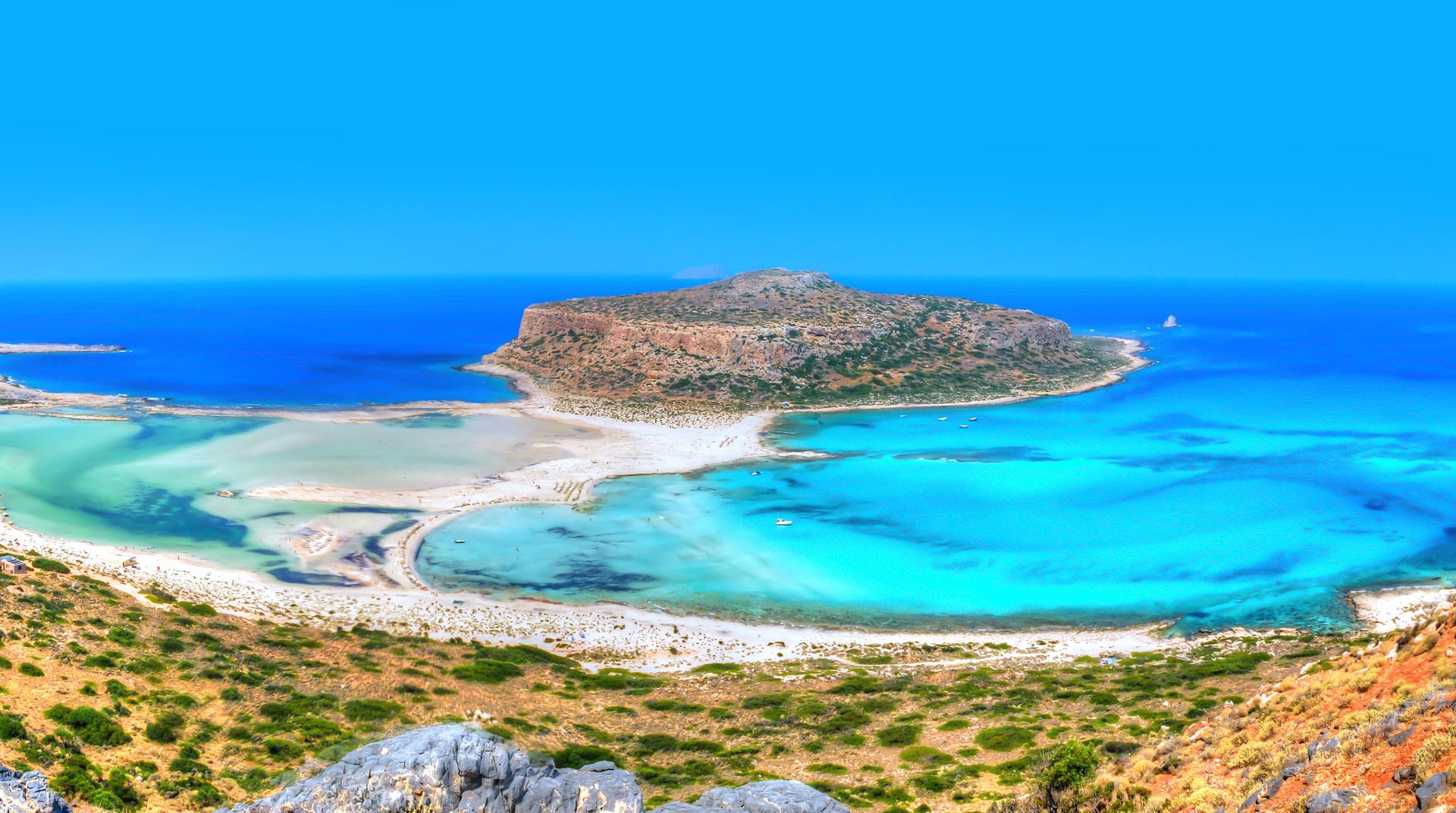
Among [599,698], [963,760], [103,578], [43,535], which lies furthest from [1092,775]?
[43,535]

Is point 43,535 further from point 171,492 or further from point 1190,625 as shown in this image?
point 1190,625

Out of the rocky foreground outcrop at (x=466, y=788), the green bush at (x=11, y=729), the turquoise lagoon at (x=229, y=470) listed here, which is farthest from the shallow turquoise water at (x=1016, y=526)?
the rocky foreground outcrop at (x=466, y=788)

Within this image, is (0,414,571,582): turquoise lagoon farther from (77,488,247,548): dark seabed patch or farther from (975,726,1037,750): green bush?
(975,726,1037,750): green bush

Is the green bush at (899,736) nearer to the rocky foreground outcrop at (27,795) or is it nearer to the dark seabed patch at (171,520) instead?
the rocky foreground outcrop at (27,795)

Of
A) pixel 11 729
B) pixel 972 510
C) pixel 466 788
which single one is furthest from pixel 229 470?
pixel 466 788

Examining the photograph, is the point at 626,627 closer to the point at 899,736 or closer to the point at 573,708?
the point at 573,708

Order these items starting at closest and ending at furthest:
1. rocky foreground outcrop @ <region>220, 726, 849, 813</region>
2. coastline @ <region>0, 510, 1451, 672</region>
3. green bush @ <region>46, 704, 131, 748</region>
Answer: rocky foreground outcrop @ <region>220, 726, 849, 813</region>
green bush @ <region>46, 704, 131, 748</region>
coastline @ <region>0, 510, 1451, 672</region>

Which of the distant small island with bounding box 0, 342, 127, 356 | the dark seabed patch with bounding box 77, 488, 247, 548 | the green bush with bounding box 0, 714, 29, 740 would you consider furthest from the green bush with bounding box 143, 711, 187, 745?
the distant small island with bounding box 0, 342, 127, 356
